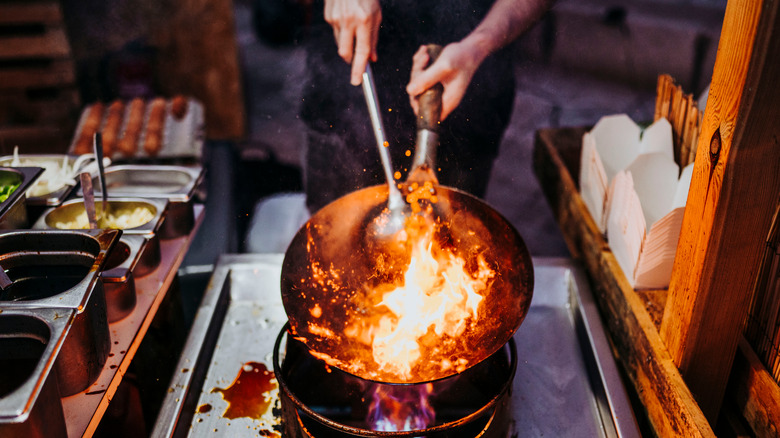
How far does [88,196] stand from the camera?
61.9 inches

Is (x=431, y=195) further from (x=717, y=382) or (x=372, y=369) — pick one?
(x=717, y=382)

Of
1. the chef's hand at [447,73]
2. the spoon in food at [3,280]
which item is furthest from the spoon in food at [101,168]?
the chef's hand at [447,73]

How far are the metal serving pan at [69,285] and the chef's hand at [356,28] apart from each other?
719 millimetres

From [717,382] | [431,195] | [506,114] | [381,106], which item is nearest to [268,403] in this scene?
[431,195]

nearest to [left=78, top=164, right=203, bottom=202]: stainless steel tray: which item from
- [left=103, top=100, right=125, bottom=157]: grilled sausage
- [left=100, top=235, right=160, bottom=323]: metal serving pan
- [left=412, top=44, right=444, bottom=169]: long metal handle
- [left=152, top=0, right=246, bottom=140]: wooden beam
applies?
[left=100, top=235, right=160, bottom=323]: metal serving pan

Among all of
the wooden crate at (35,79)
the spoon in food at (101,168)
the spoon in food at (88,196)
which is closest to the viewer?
the spoon in food at (88,196)

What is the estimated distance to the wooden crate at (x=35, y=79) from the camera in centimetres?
312

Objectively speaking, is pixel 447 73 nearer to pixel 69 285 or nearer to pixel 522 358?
pixel 522 358

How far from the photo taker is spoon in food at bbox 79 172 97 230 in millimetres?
1529

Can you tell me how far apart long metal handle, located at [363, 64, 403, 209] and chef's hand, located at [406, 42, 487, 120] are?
111mm

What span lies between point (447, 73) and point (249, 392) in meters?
0.95

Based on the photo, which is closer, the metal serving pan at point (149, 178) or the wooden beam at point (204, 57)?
the metal serving pan at point (149, 178)

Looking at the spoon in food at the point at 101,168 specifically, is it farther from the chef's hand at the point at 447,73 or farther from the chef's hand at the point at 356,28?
the chef's hand at the point at 447,73

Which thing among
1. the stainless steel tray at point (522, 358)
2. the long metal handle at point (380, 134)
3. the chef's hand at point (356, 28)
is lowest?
the stainless steel tray at point (522, 358)
